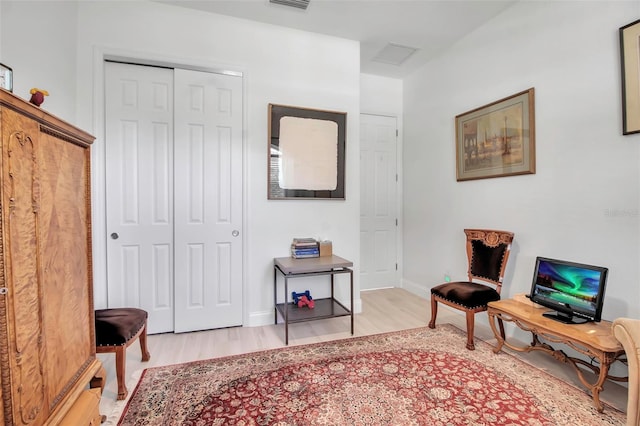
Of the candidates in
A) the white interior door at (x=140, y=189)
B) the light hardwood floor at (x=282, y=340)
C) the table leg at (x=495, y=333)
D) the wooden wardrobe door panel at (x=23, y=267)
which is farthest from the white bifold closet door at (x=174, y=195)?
the table leg at (x=495, y=333)

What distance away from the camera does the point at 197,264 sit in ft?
8.99

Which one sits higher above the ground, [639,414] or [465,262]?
[465,262]

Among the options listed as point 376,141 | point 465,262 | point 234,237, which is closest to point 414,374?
point 465,262

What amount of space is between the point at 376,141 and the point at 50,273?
3729 mm

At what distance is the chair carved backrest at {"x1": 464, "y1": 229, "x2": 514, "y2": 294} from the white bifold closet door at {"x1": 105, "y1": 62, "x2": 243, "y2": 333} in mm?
2240

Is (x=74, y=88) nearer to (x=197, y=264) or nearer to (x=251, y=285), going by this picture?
(x=197, y=264)

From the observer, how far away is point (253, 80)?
9.35 ft

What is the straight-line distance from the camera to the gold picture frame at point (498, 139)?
8.27ft

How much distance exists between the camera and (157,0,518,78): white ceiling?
2.62 meters

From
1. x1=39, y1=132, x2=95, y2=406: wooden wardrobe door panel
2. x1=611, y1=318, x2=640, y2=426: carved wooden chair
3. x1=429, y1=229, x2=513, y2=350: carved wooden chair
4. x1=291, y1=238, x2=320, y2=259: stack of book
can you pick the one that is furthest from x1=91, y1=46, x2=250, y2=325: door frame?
x1=611, y1=318, x2=640, y2=426: carved wooden chair

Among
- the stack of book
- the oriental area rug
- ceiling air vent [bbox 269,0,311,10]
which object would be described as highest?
ceiling air vent [bbox 269,0,311,10]

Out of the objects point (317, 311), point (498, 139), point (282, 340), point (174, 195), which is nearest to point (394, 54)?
point (498, 139)

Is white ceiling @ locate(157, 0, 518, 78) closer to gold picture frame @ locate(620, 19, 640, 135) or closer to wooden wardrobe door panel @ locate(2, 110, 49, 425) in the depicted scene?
gold picture frame @ locate(620, 19, 640, 135)

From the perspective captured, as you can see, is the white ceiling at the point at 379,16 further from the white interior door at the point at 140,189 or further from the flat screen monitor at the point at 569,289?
the flat screen monitor at the point at 569,289
